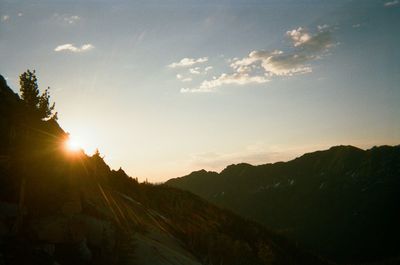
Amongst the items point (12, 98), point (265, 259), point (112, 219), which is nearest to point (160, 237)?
point (112, 219)

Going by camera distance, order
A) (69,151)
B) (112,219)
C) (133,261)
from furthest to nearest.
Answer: (69,151), (112,219), (133,261)

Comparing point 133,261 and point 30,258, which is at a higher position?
point 30,258

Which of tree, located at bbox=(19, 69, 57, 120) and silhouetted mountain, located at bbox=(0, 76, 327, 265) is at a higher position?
tree, located at bbox=(19, 69, 57, 120)

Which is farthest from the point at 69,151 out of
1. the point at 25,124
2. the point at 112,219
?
the point at 112,219

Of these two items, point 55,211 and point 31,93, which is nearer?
point 55,211

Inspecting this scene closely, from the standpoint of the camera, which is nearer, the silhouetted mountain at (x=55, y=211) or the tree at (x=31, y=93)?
the silhouetted mountain at (x=55, y=211)

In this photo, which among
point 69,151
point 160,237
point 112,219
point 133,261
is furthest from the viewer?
point 160,237

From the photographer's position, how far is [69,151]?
3127cm

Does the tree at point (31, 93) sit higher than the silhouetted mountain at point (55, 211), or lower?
higher

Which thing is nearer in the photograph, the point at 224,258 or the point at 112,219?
the point at 112,219

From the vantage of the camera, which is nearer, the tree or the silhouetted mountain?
the silhouetted mountain

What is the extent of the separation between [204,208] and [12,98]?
55.5 metres

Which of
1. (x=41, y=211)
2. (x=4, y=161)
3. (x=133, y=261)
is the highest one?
(x=4, y=161)

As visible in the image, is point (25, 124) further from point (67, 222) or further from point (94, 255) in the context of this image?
point (94, 255)
